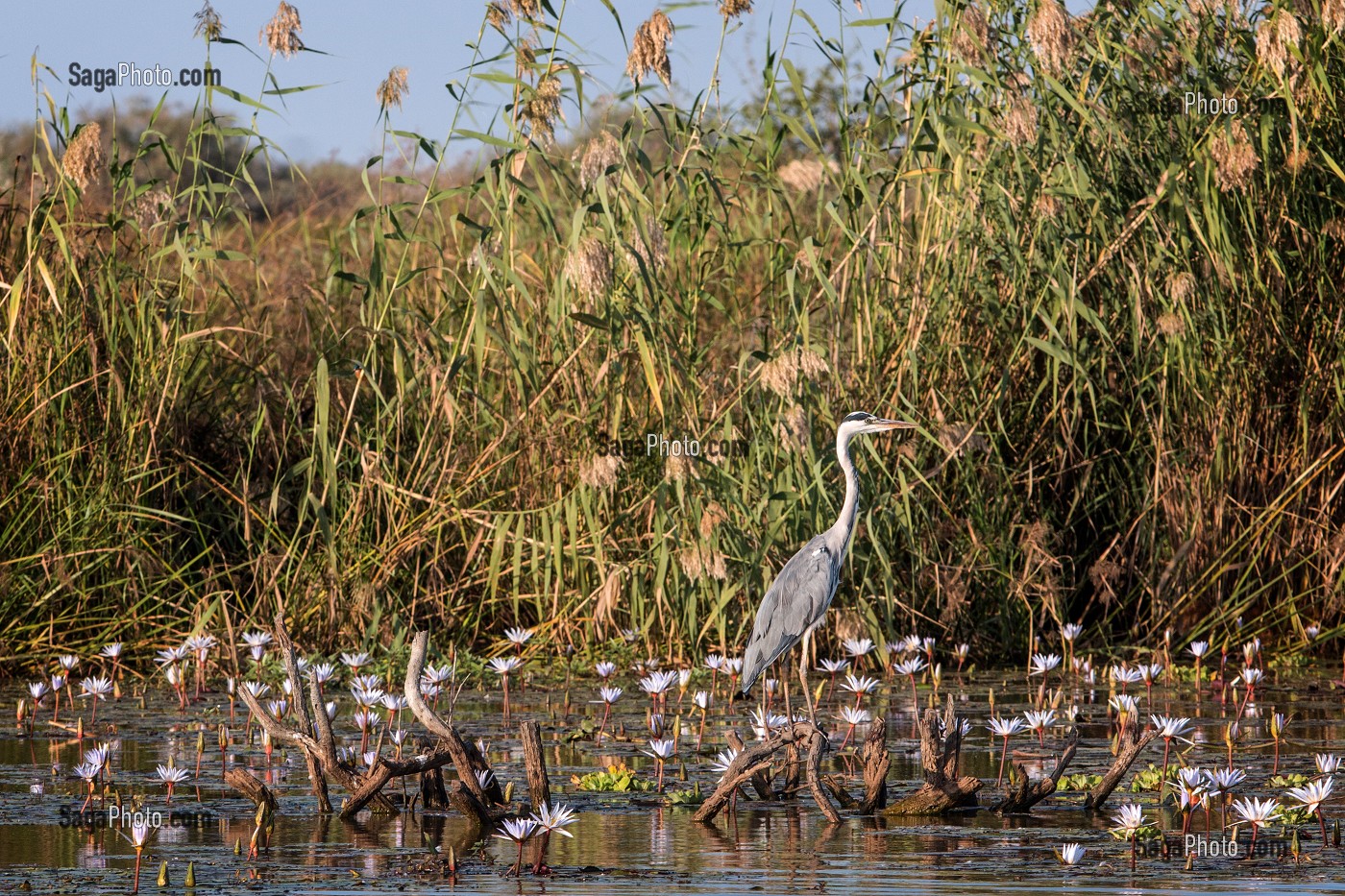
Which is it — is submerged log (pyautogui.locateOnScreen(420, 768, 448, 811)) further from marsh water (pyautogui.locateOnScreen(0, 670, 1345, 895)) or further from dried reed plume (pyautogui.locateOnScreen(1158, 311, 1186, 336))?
dried reed plume (pyautogui.locateOnScreen(1158, 311, 1186, 336))

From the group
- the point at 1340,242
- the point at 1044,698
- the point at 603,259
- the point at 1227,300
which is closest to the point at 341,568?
the point at 603,259

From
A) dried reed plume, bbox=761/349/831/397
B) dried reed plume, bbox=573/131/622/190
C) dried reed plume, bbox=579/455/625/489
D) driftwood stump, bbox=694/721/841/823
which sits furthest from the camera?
dried reed plume, bbox=579/455/625/489

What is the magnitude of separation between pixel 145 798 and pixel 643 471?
275 centimetres

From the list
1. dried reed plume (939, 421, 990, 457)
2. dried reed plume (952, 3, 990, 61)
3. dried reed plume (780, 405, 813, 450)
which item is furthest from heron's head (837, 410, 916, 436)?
dried reed plume (952, 3, 990, 61)

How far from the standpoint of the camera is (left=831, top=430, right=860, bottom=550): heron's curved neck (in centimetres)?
564

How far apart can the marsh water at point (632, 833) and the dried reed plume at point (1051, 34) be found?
2.32 metres

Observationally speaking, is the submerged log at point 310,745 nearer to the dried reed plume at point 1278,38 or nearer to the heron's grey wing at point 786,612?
the heron's grey wing at point 786,612

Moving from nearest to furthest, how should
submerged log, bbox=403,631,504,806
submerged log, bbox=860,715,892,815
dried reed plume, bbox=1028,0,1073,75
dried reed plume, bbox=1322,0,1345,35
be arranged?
submerged log, bbox=403,631,504,806 < submerged log, bbox=860,715,892,815 < dried reed plume, bbox=1028,0,1073,75 < dried reed plume, bbox=1322,0,1345,35

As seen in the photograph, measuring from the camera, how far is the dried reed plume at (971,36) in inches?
248

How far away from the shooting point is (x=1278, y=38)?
6.07 m

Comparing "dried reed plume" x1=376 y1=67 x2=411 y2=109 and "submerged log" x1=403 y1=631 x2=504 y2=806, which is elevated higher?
"dried reed plume" x1=376 y1=67 x2=411 y2=109

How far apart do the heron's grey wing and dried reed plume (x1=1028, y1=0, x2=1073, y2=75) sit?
2004 millimetres

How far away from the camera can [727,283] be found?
7.34 metres

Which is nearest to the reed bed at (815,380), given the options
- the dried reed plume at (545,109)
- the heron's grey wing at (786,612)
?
the dried reed plume at (545,109)
